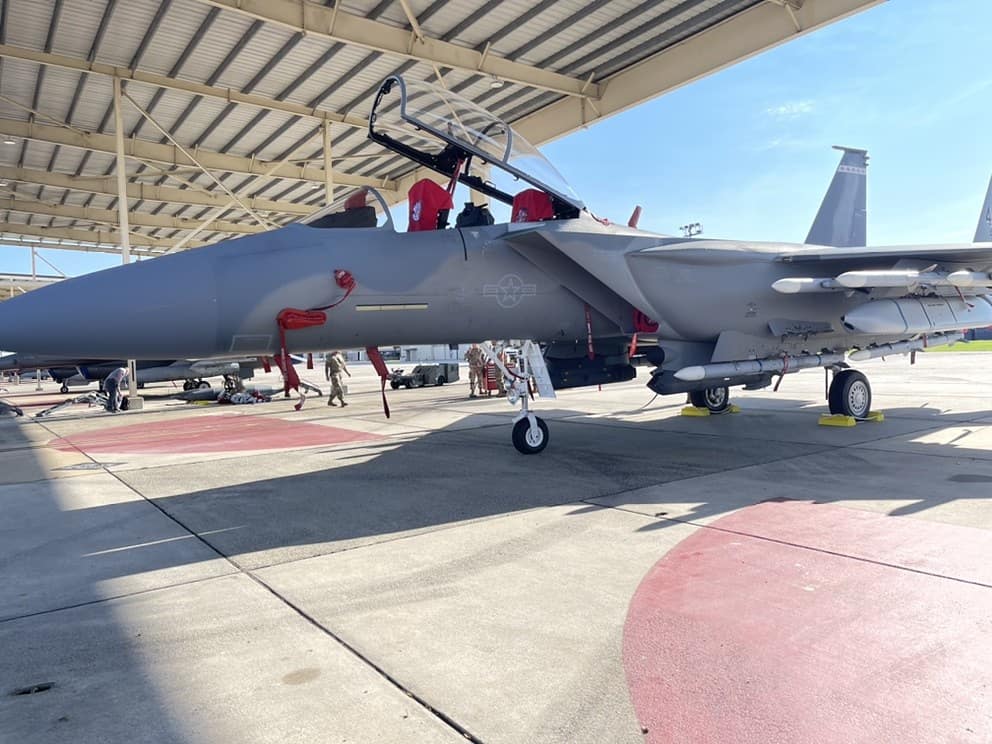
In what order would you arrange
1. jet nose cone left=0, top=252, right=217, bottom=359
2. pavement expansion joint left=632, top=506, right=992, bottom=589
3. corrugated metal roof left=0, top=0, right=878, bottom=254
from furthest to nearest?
corrugated metal roof left=0, top=0, right=878, bottom=254 → jet nose cone left=0, top=252, right=217, bottom=359 → pavement expansion joint left=632, top=506, right=992, bottom=589

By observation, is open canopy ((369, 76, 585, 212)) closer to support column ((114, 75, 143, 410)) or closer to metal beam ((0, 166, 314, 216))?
support column ((114, 75, 143, 410))

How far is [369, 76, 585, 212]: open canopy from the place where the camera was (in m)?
6.06

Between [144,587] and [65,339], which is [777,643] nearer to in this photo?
[144,587]

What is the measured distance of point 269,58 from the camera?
41.9 feet

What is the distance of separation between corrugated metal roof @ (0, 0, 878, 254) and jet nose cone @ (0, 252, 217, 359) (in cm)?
728

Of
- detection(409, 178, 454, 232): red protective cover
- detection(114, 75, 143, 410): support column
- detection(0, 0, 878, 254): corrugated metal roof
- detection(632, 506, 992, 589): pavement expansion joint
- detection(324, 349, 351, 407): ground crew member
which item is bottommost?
detection(632, 506, 992, 589): pavement expansion joint

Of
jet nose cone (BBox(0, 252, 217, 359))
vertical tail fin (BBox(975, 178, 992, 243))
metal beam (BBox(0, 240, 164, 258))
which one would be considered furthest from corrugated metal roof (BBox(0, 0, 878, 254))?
metal beam (BBox(0, 240, 164, 258))

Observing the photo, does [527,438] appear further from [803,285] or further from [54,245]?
[54,245]

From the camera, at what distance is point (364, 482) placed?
218 inches

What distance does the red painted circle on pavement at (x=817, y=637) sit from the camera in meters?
1.86

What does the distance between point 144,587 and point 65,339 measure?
186 cm

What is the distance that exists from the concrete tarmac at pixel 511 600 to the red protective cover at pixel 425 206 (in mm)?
2237

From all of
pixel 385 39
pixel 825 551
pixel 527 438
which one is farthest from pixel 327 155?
pixel 825 551

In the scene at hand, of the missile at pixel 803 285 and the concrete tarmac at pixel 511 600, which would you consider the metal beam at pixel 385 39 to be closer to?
the concrete tarmac at pixel 511 600
